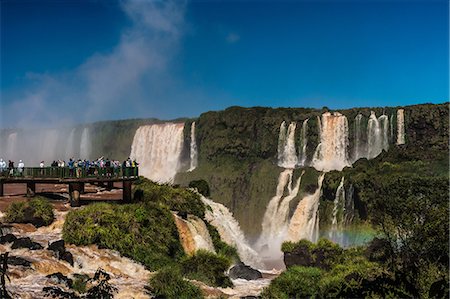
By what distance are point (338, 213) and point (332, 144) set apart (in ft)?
43.9

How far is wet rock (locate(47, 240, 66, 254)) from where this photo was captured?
1496 centimetres

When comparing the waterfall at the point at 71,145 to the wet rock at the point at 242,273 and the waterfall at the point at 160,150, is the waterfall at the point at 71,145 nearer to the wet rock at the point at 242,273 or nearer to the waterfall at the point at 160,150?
the waterfall at the point at 160,150

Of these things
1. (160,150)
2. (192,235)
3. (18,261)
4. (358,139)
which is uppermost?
(358,139)

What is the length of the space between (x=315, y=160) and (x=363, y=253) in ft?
106

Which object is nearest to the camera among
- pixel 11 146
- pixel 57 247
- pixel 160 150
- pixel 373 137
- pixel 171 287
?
pixel 171 287

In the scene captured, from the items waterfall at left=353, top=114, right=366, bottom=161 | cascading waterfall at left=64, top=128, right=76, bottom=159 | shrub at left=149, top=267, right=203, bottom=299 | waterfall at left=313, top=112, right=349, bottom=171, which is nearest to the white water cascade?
waterfall at left=353, top=114, right=366, bottom=161

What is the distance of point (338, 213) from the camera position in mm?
42406

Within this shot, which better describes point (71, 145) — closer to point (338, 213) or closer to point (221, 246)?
point (338, 213)

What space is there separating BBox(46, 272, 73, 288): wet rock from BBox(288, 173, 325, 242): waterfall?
33.3m

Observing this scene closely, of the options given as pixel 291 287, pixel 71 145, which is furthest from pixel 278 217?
pixel 71 145

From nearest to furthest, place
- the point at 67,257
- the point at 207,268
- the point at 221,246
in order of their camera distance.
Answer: the point at 67,257 < the point at 207,268 < the point at 221,246

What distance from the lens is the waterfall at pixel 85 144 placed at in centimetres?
7812

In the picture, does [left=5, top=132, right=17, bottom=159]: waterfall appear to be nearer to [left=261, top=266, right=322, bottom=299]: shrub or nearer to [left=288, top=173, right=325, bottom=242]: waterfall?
[left=288, top=173, right=325, bottom=242]: waterfall

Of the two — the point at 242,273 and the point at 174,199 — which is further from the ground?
the point at 174,199
